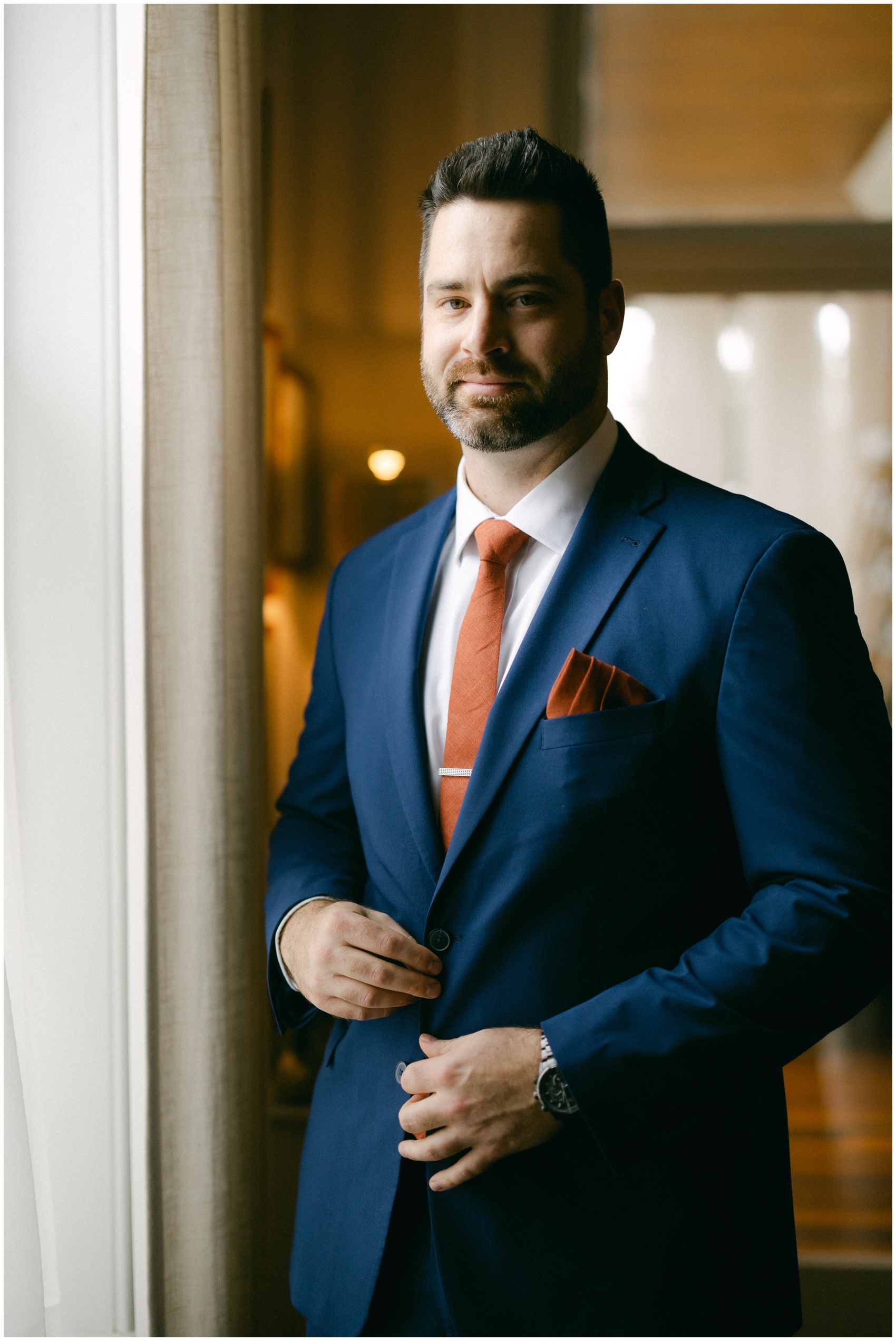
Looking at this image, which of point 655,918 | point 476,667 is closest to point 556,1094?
point 655,918

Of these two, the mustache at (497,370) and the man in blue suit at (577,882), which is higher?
the mustache at (497,370)

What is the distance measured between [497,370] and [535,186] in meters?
0.22

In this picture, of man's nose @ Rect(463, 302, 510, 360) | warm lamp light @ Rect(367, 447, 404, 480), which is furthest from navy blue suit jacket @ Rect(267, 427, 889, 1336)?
warm lamp light @ Rect(367, 447, 404, 480)

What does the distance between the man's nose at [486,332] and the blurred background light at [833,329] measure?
1.29 meters

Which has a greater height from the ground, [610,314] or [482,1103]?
[610,314]

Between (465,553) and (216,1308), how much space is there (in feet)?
3.83

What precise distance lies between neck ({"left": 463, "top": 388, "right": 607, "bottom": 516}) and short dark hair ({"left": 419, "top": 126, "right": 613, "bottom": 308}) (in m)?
0.15

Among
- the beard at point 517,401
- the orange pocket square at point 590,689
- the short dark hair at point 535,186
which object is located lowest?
the orange pocket square at point 590,689

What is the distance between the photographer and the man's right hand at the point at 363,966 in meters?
0.97

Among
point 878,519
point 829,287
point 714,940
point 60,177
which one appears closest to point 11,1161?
point 714,940

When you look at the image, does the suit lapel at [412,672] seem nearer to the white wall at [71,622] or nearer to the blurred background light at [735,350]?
the white wall at [71,622]

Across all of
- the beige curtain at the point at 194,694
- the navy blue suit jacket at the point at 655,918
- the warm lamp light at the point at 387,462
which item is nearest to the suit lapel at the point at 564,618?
the navy blue suit jacket at the point at 655,918

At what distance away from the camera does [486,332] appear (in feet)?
3.43

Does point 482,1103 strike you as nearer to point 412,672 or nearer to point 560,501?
point 412,672
